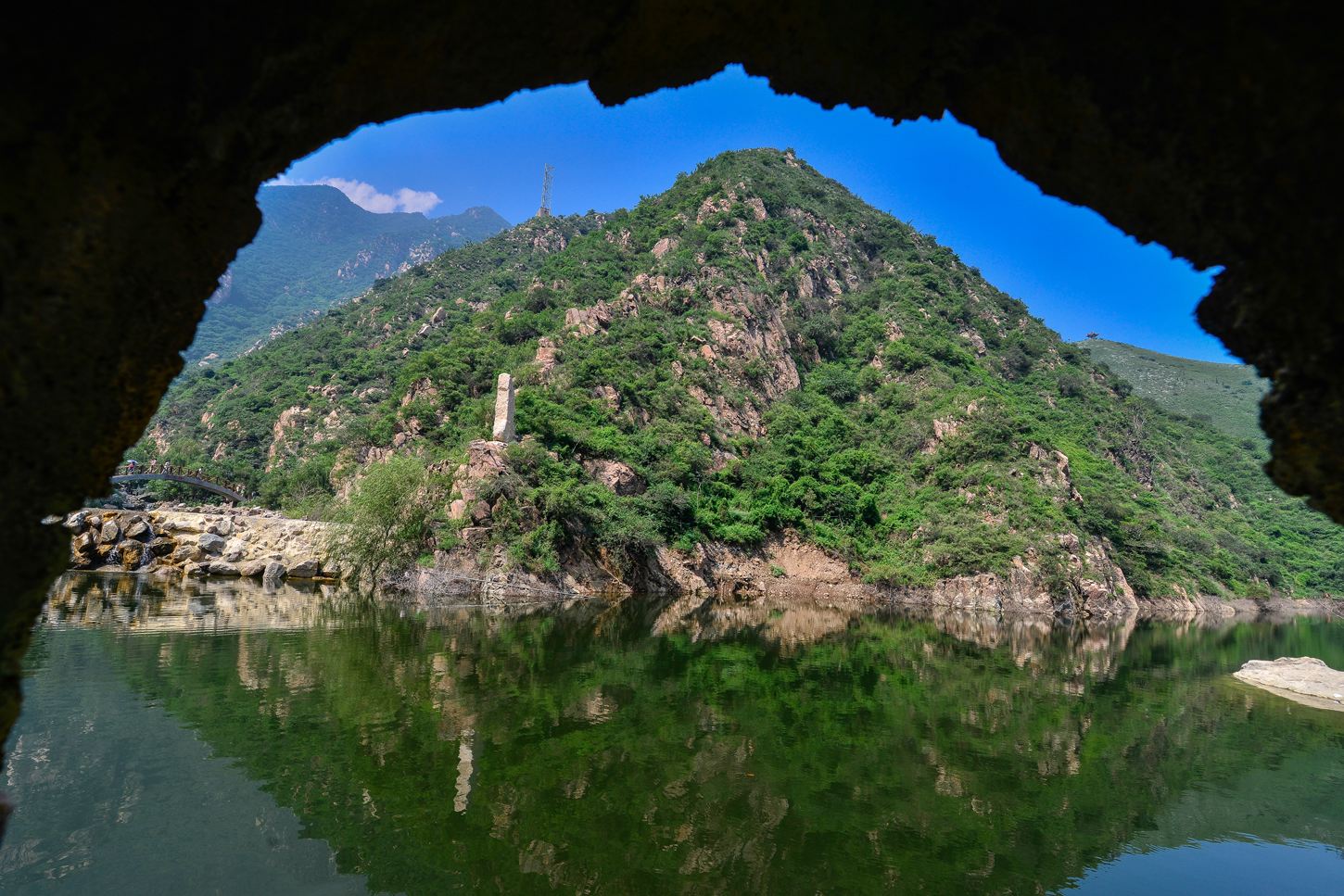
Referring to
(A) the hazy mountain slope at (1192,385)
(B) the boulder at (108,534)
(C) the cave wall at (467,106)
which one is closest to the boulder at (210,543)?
(B) the boulder at (108,534)

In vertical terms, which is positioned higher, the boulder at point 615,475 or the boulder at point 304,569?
the boulder at point 615,475

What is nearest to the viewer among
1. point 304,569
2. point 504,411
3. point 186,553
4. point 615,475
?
point 304,569

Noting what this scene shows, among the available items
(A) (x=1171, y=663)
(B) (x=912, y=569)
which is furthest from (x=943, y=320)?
(A) (x=1171, y=663)

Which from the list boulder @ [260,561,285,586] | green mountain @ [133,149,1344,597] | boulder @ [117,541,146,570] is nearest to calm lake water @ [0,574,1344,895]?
boulder @ [260,561,285,586]

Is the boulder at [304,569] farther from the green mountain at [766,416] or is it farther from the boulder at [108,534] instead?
the green mountain at [766,416]

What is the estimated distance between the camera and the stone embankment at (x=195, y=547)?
3209 cm

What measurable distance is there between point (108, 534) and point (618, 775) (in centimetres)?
3685

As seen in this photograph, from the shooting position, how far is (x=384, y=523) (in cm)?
3161

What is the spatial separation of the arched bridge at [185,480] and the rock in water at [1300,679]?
Result: 181 ft

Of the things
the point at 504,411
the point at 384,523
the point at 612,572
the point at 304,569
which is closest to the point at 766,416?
the point at 612,572

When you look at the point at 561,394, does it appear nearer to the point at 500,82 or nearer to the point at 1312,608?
the point at 500,82

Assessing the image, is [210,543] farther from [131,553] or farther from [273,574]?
[273,574]

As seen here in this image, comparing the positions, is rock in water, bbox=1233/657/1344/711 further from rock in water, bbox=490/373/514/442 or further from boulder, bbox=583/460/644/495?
rock in water, bbox=490/373/514/442

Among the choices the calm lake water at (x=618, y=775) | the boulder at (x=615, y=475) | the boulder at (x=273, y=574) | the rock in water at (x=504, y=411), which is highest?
the rock in water at (x=504, y=411)
